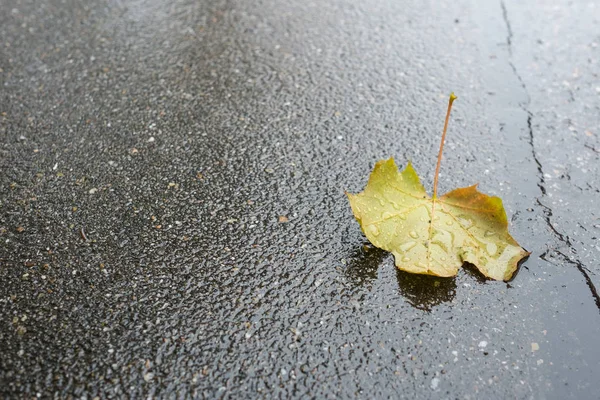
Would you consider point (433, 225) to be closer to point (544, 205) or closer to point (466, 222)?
point (466, 222)

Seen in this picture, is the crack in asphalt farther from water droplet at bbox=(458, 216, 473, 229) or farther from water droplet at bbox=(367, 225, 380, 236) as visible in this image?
water droplet at bbox=(367, 225, 380, 236)

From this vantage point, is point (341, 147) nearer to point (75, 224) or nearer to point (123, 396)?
point (75, 224)

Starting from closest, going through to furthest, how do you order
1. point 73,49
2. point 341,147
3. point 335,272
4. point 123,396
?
point 123,396, point 335,272, point 341,147, point 73,49

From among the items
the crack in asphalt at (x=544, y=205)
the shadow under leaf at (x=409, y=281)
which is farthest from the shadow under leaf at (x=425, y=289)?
the crack in asphalt at (x=544, y=205)

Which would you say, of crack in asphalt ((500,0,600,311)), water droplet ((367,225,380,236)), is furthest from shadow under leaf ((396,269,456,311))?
crack in asphalt ((500,0,600,311))

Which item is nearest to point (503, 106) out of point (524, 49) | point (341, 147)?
point (524, 49)

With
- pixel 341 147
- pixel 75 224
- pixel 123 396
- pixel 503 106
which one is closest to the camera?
pixel 123 396

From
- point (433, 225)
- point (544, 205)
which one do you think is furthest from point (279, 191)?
point (544, 205)

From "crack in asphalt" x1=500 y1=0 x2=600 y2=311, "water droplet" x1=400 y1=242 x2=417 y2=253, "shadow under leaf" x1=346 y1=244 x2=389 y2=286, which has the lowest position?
"crack in asphalt" x1=500 y1=0 x2=600 y2=311
